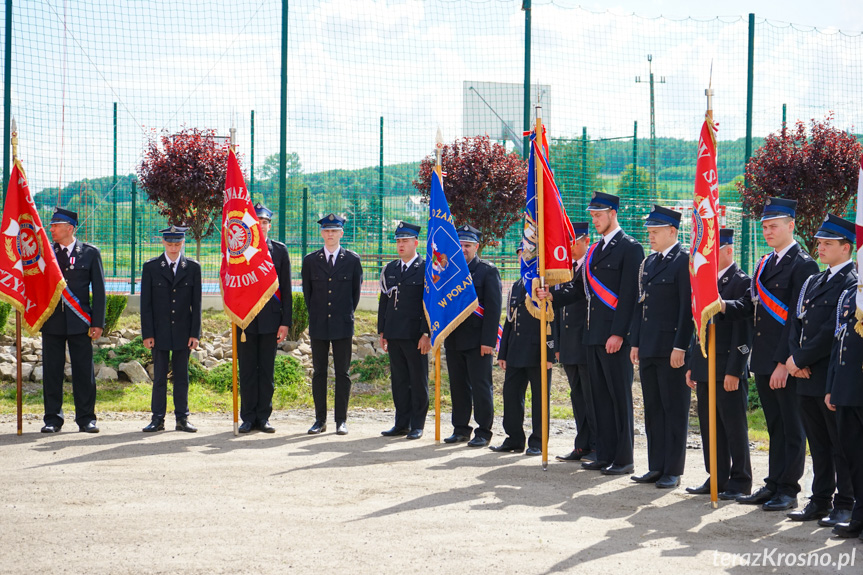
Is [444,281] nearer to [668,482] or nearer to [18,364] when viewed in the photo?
[668,482]

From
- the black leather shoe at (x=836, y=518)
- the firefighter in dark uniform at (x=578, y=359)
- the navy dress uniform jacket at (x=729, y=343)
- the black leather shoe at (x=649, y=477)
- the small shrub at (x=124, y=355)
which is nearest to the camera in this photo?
the black leather shoe at (x=836, y=518)

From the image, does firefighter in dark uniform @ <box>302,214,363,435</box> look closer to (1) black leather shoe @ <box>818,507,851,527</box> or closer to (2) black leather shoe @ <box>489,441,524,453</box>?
(2) black leather shoe @ <box>489,441,524,453</box>

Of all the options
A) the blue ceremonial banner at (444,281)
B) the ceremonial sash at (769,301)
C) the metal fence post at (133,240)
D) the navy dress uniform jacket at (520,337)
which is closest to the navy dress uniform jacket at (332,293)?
the blue ceremonial banner at (444,281)

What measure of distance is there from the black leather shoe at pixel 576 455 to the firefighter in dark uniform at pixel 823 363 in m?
2.15

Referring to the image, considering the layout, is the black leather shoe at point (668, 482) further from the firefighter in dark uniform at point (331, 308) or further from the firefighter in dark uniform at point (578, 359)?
the firefighter in dark uniform at point (331, 308)

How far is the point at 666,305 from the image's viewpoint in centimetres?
635

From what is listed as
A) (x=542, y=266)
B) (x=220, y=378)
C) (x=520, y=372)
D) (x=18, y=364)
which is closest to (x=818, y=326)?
(x=542, y=266)

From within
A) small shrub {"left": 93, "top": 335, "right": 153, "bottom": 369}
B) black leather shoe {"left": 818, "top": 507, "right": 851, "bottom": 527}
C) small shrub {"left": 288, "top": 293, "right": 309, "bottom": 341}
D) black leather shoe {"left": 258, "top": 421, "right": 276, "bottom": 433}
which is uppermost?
small shrub {"left": 288, "top": 293, "right": 309, "bottom": 341}

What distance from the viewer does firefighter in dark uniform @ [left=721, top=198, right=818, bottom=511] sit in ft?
18.5

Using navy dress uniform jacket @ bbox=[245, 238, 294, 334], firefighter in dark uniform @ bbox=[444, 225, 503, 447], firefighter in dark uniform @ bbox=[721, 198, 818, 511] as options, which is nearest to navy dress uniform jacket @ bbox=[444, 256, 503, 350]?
firefighter in dark uniform @ bbox=[444, 225, 503, 447]

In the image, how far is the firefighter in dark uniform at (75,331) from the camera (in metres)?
8.23

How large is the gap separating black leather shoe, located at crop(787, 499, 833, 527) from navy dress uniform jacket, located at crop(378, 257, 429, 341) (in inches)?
152

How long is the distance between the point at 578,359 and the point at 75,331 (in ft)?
14.7

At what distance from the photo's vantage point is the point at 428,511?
5508 mm
